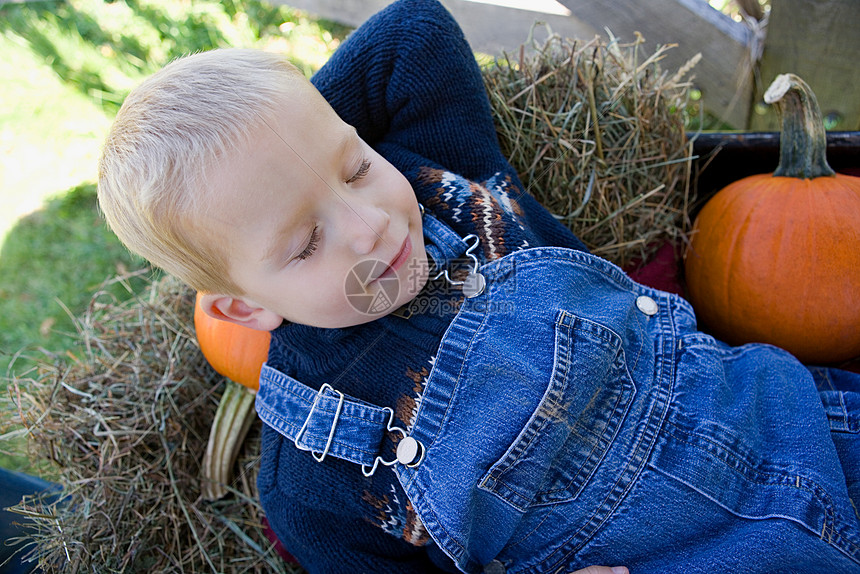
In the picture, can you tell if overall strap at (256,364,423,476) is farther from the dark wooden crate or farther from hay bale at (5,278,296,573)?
the dark wooden crate

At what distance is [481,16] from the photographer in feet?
9.70

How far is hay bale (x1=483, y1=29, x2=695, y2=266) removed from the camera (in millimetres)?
1850

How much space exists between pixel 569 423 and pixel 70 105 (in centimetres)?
366

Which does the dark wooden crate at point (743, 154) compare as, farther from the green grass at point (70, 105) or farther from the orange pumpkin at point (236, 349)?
the green grass at point (70, 105)

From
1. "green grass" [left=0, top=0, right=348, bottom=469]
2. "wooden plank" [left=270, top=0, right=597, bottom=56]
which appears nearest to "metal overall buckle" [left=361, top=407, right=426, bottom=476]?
"wooden plank" [left=270, top=0, right=597, bottom=56]

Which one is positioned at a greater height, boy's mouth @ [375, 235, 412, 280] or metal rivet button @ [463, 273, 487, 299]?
boy's mouth @ [375, 235, 412, 280]

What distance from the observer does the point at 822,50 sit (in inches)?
91.4

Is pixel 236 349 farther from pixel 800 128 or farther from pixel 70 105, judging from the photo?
pixel 70 105

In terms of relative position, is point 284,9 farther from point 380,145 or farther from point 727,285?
point 727,285

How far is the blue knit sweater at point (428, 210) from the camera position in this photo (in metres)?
1.44

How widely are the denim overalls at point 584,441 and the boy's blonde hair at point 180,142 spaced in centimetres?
52

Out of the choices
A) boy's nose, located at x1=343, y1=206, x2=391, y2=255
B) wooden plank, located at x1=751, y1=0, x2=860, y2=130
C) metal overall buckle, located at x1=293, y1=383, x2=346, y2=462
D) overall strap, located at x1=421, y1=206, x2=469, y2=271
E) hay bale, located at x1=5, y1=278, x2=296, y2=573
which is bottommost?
hay bale, located at x1=5, y1=278, x2=296, y2=573

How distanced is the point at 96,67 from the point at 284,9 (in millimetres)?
1225

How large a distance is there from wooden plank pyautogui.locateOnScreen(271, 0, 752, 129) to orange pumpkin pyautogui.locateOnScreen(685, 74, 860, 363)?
86 centimetres
